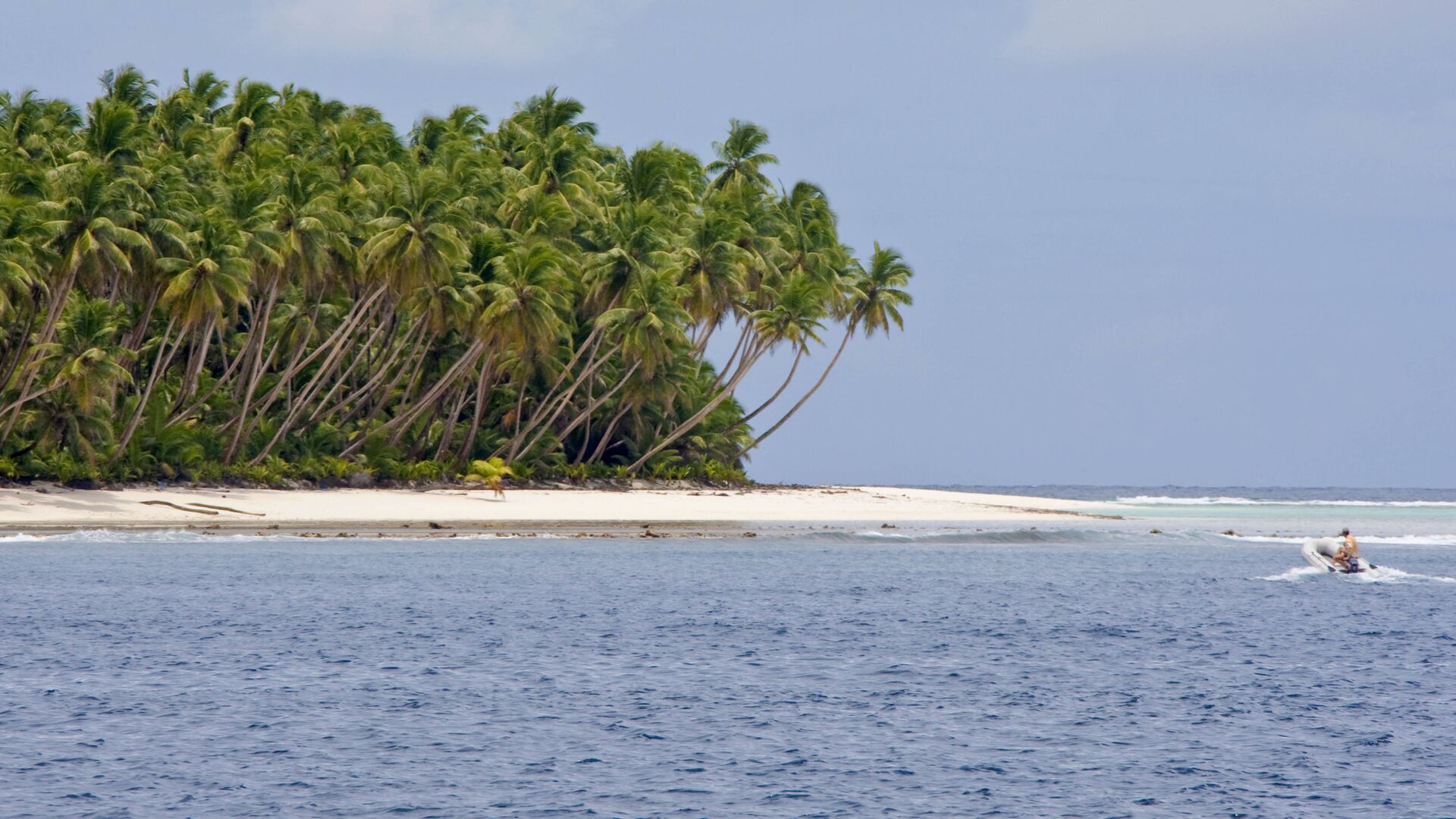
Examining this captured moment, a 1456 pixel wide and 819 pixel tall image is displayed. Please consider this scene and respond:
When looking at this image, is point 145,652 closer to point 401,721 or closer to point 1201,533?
point 401,721

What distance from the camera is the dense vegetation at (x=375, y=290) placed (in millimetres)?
42438

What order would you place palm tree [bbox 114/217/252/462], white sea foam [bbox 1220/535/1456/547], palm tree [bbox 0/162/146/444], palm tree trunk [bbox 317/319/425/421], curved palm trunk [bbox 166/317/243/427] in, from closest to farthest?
palm tree [bbox 0/162/146/444] → palm tree [bbox 114/217/252/462] → curved palm trunk [bbox 166/317/243/427] → white sea foam [bbox 1220/535/1456/547] → palm tree trunk [bbox 317/319/425/421]

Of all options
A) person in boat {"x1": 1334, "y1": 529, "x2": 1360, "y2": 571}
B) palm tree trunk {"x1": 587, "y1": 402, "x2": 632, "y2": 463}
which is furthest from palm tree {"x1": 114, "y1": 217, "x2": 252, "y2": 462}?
person in boat {"x1": 1334, "y1": 529, "x2": 1360, "y2": 571}

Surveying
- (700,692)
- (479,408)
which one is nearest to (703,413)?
(479,408)

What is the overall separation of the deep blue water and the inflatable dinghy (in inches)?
51.5

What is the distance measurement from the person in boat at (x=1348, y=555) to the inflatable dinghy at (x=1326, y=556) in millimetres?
41

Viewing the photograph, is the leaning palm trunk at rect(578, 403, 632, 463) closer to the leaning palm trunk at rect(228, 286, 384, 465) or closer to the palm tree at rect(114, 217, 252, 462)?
the leaning palm trunk at rect(228, 286, 384, 465)

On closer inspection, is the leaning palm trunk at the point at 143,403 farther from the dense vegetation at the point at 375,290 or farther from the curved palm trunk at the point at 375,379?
the curved palm trunk at the point at 375,379

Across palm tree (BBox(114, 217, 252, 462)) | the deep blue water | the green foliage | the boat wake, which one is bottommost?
the deep blue water

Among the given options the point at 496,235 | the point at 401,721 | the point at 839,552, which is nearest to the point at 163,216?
the point at 496,235

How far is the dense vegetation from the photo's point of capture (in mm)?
42438

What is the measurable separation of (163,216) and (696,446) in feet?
89.9

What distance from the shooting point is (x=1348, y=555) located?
34.5m

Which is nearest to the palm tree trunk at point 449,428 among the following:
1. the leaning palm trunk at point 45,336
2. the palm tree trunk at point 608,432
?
the palm tree trunk at point 608,432
